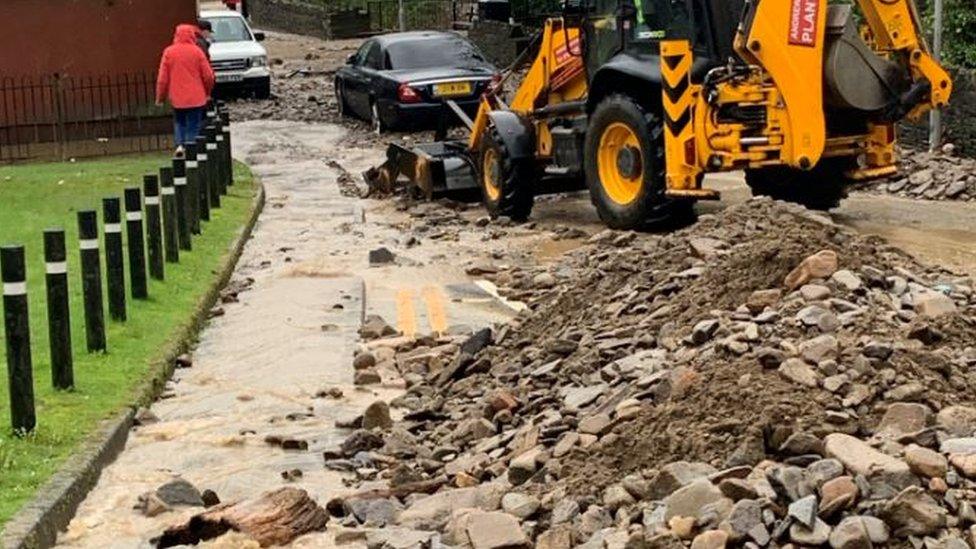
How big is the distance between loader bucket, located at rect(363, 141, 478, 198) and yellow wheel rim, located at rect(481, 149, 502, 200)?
0.61m

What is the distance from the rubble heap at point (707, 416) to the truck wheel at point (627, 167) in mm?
4968

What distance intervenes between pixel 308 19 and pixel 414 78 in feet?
91.9

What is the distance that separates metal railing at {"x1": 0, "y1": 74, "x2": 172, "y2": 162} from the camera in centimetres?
2552

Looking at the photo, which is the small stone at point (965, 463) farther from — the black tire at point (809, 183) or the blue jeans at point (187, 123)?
the blue jeans at point (187, 123)

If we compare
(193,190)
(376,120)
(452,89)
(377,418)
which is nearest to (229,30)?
(376,120)

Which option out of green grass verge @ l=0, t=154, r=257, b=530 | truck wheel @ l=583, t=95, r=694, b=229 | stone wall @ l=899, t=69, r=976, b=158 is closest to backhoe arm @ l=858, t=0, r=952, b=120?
truck wheel @ l=583, t=95, r=694, b=229

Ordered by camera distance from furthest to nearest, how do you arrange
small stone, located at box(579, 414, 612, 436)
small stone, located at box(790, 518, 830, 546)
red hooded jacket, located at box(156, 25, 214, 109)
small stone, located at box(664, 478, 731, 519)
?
red hooded jacket, located at box(156, 25, 214, 109) → small stone, located at box(579, 414, 612, 436) → small stone, located at box(664, 478, 731, 519) → small stone, located at box(790, 518, 830, 546)

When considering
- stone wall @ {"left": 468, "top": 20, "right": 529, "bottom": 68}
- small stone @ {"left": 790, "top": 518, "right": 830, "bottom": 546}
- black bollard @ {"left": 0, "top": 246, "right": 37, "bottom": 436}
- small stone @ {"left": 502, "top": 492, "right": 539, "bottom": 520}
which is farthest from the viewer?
stone wall @ {"left": 468, "top": 20, "right": 529, "bottom": 68}

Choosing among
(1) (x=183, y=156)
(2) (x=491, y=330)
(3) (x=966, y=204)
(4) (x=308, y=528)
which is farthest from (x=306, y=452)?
(3) (x=966, y=204)

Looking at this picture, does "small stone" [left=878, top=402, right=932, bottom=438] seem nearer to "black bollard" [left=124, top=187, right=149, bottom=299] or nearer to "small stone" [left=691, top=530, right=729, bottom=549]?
"small stone" [left=691, top=530, right=729, bottom=549]

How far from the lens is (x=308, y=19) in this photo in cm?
5459

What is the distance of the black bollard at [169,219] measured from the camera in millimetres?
15148

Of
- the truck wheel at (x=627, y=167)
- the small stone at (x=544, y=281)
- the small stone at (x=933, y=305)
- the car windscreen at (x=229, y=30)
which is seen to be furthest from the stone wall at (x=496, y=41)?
the small stone at (x=933, y=305)

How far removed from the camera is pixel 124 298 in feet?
40.8
